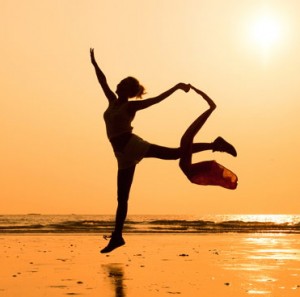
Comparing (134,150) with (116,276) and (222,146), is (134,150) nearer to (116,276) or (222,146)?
(222,146)

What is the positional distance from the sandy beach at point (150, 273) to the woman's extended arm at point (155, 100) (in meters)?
2.32

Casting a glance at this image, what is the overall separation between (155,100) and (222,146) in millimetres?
1094

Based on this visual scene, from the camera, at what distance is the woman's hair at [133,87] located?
10.0 m

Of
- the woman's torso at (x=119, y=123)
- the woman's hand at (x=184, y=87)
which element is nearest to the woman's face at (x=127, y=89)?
the woman's torso at (x=119, y=123)

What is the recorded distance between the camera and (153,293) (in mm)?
8336

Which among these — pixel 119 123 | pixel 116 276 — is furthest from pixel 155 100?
pixel 116 276

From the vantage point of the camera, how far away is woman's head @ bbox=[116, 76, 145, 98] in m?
10.0

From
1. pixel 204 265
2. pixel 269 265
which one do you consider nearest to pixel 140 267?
pixel 204 265

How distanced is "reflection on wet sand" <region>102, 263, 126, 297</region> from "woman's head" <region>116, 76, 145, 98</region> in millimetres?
2506

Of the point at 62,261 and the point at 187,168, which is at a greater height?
the point at 187,168

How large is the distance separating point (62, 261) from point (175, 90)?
4606 millimetres

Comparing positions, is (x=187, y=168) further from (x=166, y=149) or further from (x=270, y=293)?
(x=270, y=293)

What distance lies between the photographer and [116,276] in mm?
10273

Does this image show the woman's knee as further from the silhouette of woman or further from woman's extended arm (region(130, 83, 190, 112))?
woman's extended arm (region(130, 83, 190, 112))
